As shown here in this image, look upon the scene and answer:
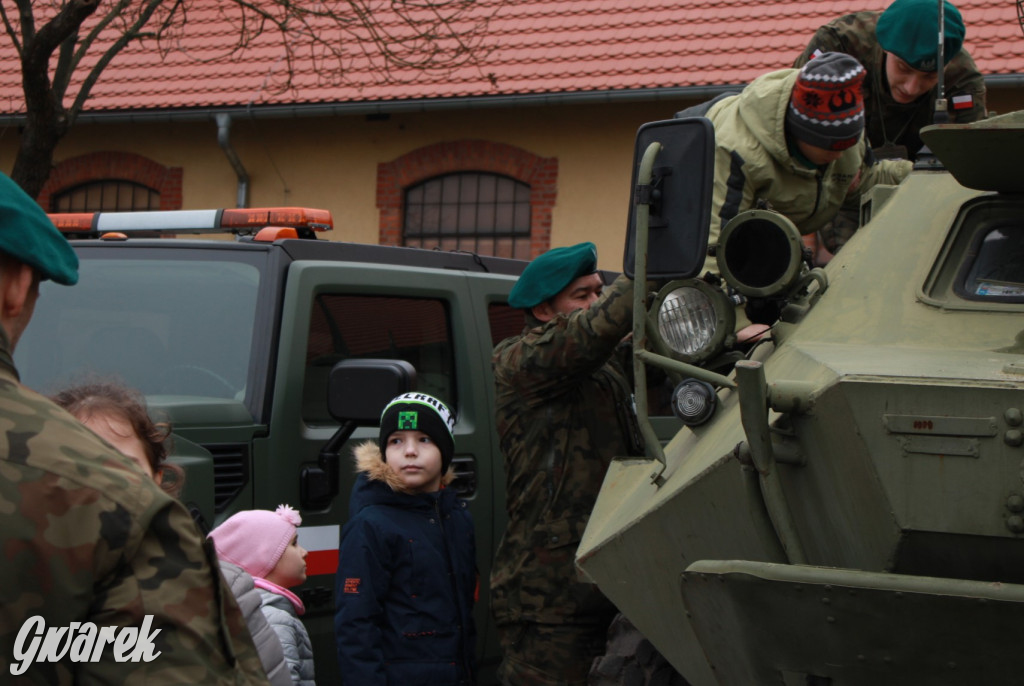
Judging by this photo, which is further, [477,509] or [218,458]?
[477,509]

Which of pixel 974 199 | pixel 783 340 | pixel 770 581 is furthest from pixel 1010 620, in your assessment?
pixel 974 199

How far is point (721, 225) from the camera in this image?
14.0 feet

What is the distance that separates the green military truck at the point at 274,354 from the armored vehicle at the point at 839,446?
129 centimetres

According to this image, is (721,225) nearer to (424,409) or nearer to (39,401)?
(424,409)

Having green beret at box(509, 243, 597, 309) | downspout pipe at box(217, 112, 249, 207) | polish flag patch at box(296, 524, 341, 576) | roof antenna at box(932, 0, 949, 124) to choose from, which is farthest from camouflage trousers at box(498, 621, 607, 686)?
downspout pipe at box(217, 112, 249, 207)

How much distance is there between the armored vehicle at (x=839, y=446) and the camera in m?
2.60

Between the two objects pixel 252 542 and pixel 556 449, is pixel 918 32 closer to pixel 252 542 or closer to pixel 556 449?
pixel 556 449

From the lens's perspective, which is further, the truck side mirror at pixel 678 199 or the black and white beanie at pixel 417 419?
the black and white beanie at pixel 417 419

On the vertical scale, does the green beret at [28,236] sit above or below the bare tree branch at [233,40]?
below

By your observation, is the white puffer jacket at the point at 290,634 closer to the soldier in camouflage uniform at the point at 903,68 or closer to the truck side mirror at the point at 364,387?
the truck side mirror at the point at 364,387

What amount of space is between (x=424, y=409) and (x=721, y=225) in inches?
43.4

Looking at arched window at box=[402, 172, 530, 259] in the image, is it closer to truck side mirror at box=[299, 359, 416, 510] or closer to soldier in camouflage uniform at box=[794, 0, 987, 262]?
soldier in camouflage uniform at box=[794, 0, 987, 262]

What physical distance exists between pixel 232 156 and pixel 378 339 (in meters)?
10.3

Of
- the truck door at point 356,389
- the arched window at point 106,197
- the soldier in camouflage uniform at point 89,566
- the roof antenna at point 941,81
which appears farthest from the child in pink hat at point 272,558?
the arched window at point 106,197
